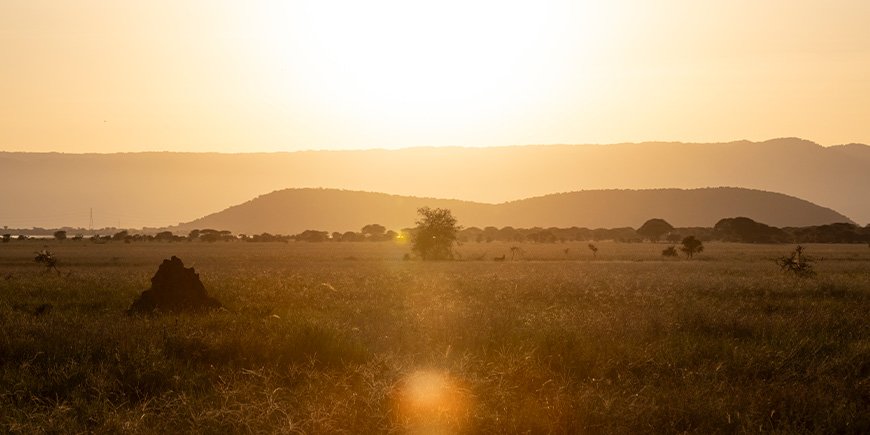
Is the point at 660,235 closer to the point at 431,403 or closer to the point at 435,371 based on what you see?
the point at 435,371

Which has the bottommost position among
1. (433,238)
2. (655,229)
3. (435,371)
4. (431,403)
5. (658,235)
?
(431,403)

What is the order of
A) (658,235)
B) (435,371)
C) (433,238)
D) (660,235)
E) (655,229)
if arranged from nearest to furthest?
(435,371), (433,238), (655,229), (658,235), (660,235)

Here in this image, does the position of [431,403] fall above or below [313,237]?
below

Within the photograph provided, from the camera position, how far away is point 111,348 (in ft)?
37.4

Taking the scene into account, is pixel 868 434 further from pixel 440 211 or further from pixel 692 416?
pixel 440 211

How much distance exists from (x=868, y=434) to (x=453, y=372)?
530 cm

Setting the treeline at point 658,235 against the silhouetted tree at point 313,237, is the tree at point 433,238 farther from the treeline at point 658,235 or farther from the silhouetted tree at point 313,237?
the silhouetted tree at point 313,237

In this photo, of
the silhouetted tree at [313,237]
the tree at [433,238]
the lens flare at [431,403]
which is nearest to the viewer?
the lens flare at [431,403]

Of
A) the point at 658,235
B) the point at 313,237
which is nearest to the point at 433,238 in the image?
the point at 658,235

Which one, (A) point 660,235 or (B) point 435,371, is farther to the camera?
(A) point 660,235

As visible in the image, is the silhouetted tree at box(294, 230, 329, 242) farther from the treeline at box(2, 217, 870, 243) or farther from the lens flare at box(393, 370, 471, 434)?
the lens flare at box(393, 370, 471, 434)

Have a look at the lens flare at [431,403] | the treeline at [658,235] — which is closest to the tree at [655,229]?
the treeline at [658,235]

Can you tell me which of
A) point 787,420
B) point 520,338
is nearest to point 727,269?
point 520,338

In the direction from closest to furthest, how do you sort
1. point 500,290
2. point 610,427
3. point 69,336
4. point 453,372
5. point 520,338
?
Result: 1. point 610,427
2. point 453,372
3. point 69,336
4. point 520,338
5. point 500,290
